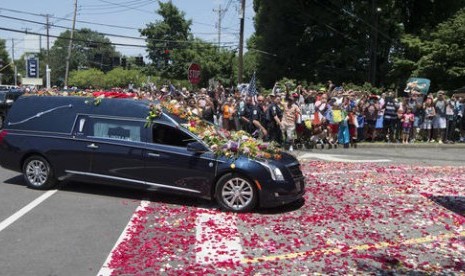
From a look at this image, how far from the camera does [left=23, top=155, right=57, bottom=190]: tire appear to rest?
9680 mm

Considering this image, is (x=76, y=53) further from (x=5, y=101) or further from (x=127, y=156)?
(x=127, y=156)

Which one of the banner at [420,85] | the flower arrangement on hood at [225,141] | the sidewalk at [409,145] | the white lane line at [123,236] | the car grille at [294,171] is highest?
the banner at [420,85]

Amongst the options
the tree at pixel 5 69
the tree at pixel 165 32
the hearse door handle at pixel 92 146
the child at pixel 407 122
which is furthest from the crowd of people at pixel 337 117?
the tree at pixel 5 69

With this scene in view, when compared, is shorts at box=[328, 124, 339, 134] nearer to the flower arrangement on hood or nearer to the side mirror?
the flower arrangement on hood

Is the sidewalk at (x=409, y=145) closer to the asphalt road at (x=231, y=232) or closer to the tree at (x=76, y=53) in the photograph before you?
the asphalt road at (x=231, y=232)

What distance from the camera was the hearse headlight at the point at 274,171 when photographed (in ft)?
27.5

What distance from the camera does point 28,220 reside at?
25.2 feet

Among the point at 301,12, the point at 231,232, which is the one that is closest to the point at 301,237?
the point at 231,232

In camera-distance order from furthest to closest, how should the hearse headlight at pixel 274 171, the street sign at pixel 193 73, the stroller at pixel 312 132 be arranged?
the street sign at pixel 193 73 → the stroller at pixel 312 132 → the hearse headlight at pixel 274 171

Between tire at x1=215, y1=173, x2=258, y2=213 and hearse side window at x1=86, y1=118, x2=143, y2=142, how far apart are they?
5.56ft

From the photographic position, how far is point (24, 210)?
27.1 ft

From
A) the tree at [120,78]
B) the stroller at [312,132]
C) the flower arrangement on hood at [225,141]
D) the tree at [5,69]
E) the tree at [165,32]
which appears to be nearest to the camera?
the flower arrangement on hood at [225,141]

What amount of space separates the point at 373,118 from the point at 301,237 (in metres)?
11.2

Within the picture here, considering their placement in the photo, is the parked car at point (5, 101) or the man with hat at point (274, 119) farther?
the parked car at point (5, 101)
